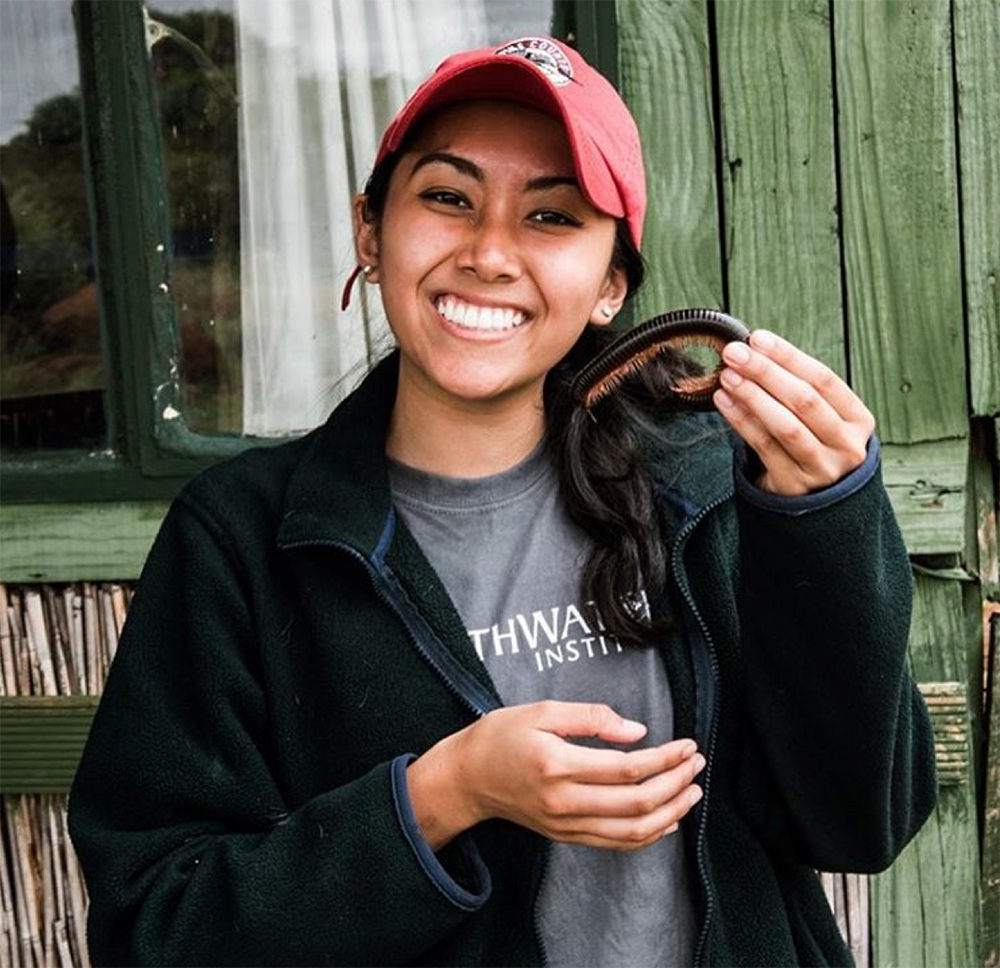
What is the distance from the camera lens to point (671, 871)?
2416mm

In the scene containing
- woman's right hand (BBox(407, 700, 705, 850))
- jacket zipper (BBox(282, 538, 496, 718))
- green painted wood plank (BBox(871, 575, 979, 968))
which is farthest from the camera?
green painted wood plank (BBox(871, 575, 979, 968))

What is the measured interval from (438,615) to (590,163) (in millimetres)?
638

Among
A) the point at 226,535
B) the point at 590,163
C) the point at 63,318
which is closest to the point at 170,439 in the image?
the point at 63,318

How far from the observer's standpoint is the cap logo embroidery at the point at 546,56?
7.88 ft

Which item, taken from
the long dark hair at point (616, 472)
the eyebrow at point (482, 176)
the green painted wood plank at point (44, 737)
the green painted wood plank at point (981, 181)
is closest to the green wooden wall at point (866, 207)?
the green painted wood plank at point (981, 181)

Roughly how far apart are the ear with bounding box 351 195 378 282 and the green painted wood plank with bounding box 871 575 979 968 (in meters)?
1.73

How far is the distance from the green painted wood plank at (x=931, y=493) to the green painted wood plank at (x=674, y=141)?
1.80 feet

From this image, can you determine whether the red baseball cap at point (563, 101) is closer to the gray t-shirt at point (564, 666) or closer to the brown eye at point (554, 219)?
the brown eye at point (554, 219)

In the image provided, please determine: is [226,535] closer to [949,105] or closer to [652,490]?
[652,490]

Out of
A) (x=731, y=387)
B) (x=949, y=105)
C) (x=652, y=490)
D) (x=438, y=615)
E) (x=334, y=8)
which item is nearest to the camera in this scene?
(x=731, y=387)

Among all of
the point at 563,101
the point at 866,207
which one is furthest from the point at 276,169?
the point at 563,101

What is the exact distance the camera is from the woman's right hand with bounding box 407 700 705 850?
2.07 m

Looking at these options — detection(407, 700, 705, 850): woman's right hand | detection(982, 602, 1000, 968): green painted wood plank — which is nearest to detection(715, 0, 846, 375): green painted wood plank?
detection(982, 602, 1000, 968): green painted wood plank

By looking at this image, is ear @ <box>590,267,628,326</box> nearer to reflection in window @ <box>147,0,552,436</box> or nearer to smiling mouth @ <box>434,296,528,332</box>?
smiling mouth @ <box>434,296,528,332</box>
